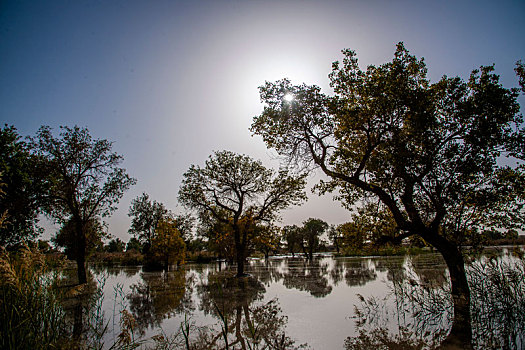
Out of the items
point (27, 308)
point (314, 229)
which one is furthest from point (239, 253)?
point (314, 229)

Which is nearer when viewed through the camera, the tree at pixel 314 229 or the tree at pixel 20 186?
the tree at pixel 20 186

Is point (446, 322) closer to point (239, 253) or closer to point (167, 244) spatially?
point (239, 253)

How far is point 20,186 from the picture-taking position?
19438 millimetres

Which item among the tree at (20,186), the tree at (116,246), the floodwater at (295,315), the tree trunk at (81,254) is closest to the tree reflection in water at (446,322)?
the floodwater at (295,315)

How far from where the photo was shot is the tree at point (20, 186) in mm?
18500

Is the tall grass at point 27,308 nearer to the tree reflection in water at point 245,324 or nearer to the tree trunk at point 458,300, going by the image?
the tree reflection in water at point 245,324

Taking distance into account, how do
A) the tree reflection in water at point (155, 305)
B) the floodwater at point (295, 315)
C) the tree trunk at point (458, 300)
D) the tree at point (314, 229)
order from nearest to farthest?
1. the tree trunk at point (458, 300)
2. the floodwater at point (295, 315)
3. the tree reflection in water at point (155, 305)
4. the tree at point (314, 229)

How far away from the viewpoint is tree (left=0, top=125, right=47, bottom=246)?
1850 cm

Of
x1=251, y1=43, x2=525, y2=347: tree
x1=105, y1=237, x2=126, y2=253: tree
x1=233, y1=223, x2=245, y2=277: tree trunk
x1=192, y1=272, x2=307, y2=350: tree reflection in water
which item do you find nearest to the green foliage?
x1=251, y1=43, x2=525, y2=347: tree

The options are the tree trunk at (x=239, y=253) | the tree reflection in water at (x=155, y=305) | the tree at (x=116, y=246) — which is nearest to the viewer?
the tree reflection in water at (x=155, y=305)

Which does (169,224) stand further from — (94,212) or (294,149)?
(294,149)

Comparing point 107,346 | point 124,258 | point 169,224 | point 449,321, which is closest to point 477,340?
point 449,321

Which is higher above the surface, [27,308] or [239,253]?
[27,308]

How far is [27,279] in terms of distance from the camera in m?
4.27
